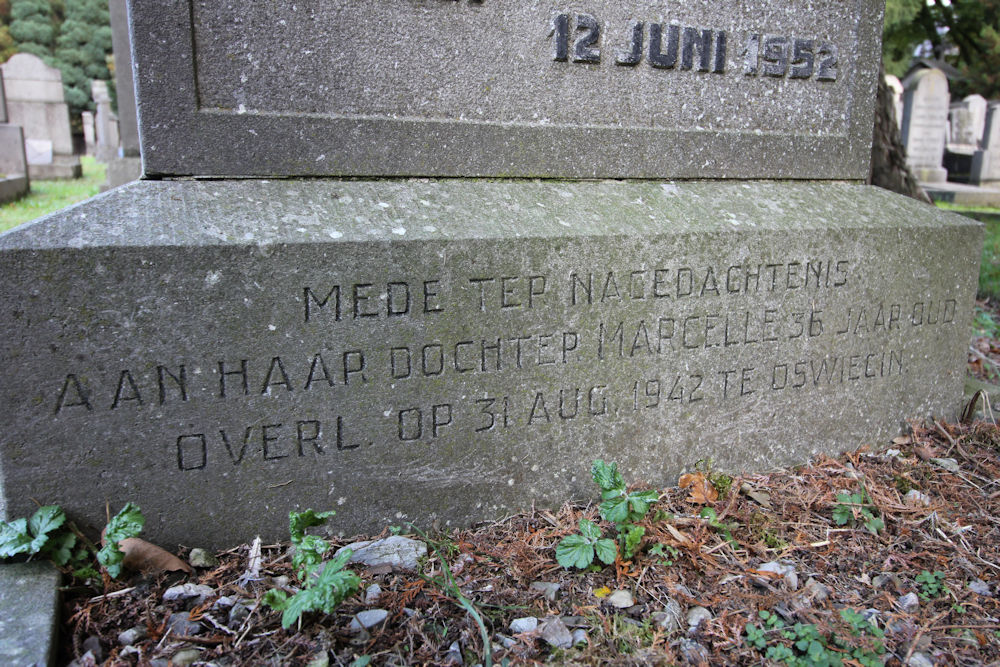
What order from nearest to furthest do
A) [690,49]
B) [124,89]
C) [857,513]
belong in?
[857,513] < [690,49] < [124,89]

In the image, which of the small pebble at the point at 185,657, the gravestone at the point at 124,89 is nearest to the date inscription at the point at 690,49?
the small pebble at the point at 185,657

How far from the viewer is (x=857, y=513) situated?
2395 millimetres

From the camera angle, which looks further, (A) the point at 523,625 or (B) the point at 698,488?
(B) the point at 698,488

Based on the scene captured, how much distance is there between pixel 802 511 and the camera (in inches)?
96.1

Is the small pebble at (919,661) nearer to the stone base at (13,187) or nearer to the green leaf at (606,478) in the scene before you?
the green leaf at (606,478)

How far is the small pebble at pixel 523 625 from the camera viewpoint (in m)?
1.79

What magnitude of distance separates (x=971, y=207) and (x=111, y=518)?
50.4 ft

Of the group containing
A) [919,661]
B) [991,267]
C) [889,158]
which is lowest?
[919,661]

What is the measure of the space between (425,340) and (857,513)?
1.62 m

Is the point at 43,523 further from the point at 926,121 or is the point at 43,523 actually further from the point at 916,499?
the point at 926,121

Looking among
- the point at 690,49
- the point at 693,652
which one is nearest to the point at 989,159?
the point at 690,49

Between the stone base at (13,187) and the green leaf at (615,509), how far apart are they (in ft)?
33.9

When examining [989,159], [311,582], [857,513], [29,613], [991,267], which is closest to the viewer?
[29,613]

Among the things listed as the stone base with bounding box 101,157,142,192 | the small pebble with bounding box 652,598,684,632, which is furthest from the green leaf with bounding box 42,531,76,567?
the stone base with bounding box 101,157,142,192
